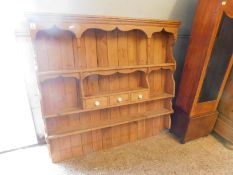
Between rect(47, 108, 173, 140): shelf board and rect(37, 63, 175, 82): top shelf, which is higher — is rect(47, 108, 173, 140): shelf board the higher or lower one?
the lower one

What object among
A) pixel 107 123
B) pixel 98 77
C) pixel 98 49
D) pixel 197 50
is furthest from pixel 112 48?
pixel 197 50

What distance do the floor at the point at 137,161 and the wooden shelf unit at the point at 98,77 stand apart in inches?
5.0

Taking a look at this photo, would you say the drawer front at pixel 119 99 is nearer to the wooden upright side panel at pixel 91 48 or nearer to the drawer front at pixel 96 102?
the drawer front at pixel 96 102

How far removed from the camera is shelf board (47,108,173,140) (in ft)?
4.66

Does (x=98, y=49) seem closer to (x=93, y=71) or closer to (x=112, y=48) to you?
(x=112, y=48)

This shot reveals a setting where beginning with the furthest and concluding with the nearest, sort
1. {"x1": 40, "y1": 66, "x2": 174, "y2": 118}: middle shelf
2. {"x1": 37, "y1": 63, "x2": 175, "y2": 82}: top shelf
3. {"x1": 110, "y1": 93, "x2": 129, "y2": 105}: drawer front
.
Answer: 1. {"x1": 110, "y1": 93, "x2": 129, "y2": 105}: drawer front
2. {"x1": 40, "y1": 66, "x2": 174, "y2": 118}: middle shelf
3. {"x1": 37, "y1": 63, "x2": 175, "y2": 82}: top shelf

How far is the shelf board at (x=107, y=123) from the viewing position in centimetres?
142

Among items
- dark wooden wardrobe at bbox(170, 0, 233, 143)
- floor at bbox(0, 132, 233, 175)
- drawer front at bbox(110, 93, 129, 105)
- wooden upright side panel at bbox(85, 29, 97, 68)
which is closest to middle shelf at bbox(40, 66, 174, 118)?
drawer front at bbox(110, 93, 129, 105)

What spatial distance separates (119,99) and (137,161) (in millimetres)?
652

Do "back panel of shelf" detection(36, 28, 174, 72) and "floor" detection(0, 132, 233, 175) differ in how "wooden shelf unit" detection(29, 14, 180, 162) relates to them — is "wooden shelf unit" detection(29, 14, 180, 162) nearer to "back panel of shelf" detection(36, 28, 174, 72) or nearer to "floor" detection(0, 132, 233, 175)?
"back panel of shelf" detection(36, 28, 174, 72)

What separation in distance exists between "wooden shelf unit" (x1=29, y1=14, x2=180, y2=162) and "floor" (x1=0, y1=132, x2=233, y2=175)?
126mm

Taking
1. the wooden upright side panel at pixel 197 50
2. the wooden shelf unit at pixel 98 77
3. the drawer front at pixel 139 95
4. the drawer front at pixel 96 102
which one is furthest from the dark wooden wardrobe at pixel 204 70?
the drawer front at pixel 96 102

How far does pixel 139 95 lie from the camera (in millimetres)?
1599

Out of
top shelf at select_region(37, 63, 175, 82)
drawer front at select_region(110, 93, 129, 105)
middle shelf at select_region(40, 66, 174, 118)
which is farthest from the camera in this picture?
drawer front at select_region(110, 93, 129, 105)
